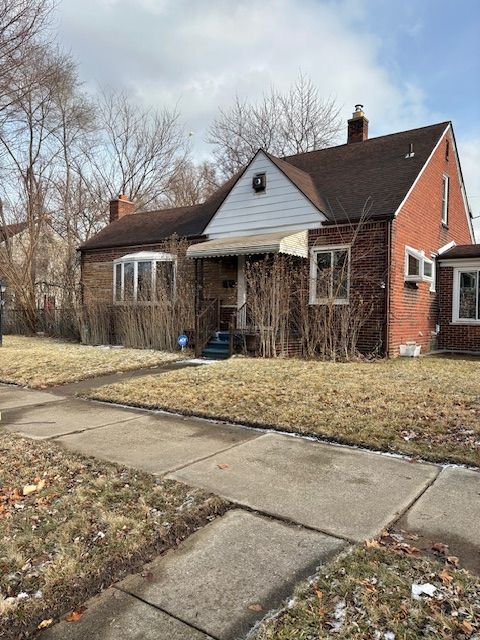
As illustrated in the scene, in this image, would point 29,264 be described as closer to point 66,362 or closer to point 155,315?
point 155,315

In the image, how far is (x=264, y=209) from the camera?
13.6 meters

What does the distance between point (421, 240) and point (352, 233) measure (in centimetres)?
249

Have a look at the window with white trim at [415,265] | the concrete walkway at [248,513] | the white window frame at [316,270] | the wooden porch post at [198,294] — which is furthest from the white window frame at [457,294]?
the concrete walkway at [248,513]

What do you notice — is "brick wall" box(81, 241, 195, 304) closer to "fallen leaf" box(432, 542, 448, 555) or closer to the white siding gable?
the white siding gable

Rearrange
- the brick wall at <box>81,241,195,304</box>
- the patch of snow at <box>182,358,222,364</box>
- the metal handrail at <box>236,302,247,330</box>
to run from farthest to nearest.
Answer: the brick wall at <box>81,241,195,304</box>, the metal handrail at <box>236,302,247,330</box>, the patch of snow at <box>182,358,222,364</box>

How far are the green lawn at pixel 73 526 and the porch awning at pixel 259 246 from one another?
815cm

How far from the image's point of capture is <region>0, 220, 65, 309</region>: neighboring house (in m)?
19.5

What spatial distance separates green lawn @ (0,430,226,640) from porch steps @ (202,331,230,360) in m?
7.60

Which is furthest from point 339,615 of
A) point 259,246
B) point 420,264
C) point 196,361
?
point 420,264

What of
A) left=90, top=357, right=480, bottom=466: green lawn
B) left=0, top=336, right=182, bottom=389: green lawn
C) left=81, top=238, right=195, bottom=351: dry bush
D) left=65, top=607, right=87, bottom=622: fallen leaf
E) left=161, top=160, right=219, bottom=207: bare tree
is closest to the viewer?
left=65, top=607, right=87, bottom=622: fallen leaf

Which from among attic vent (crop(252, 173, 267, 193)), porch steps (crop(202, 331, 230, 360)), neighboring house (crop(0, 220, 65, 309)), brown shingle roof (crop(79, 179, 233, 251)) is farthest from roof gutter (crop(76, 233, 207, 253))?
porch steps (crop(202, 331, 230, 360))

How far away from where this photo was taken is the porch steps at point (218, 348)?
39.4ft

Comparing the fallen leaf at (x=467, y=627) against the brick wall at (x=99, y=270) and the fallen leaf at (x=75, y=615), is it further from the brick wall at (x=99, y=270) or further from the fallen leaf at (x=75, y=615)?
the brick wall at (x=99, y=270)

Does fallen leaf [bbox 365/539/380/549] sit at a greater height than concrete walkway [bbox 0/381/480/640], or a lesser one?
greater
